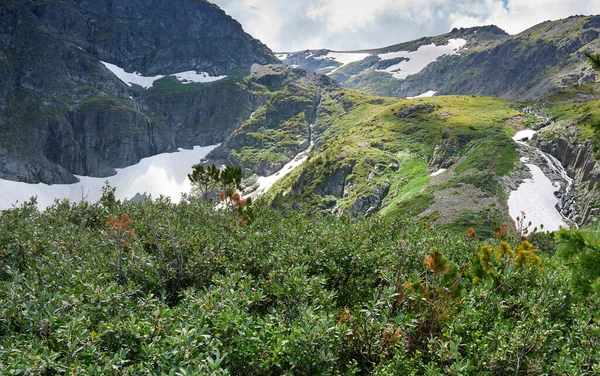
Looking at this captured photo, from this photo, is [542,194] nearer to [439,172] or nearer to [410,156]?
[439,172]

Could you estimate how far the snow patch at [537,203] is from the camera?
76188mm

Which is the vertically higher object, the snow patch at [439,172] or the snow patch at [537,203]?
the snow patch at [439,172]

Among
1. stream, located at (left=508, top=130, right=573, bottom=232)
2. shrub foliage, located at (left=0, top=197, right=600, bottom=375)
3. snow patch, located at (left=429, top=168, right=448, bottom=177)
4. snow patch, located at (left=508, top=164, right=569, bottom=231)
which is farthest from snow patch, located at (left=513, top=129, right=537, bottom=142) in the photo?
shrub foliage, located at (left=0, top=197, right=600, bottom=375)

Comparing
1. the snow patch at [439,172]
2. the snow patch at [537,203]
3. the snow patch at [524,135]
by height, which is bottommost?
the snow patch at [537,203]

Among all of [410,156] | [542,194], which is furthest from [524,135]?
[542,194]

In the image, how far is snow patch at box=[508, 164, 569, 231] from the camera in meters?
76.2

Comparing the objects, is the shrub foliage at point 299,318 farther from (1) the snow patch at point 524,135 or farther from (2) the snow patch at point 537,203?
(1) the snow patch at point 524,135

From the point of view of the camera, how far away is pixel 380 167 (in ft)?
418

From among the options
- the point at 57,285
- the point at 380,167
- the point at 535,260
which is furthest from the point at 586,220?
the point at 57,285

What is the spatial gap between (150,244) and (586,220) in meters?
87.9

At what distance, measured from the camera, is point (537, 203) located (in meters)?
82.5

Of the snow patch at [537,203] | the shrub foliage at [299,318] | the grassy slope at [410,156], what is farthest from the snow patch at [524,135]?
the shrub foliage at [299,318]

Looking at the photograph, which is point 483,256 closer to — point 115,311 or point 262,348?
point 262,348

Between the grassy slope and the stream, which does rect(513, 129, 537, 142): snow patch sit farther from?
the stream
